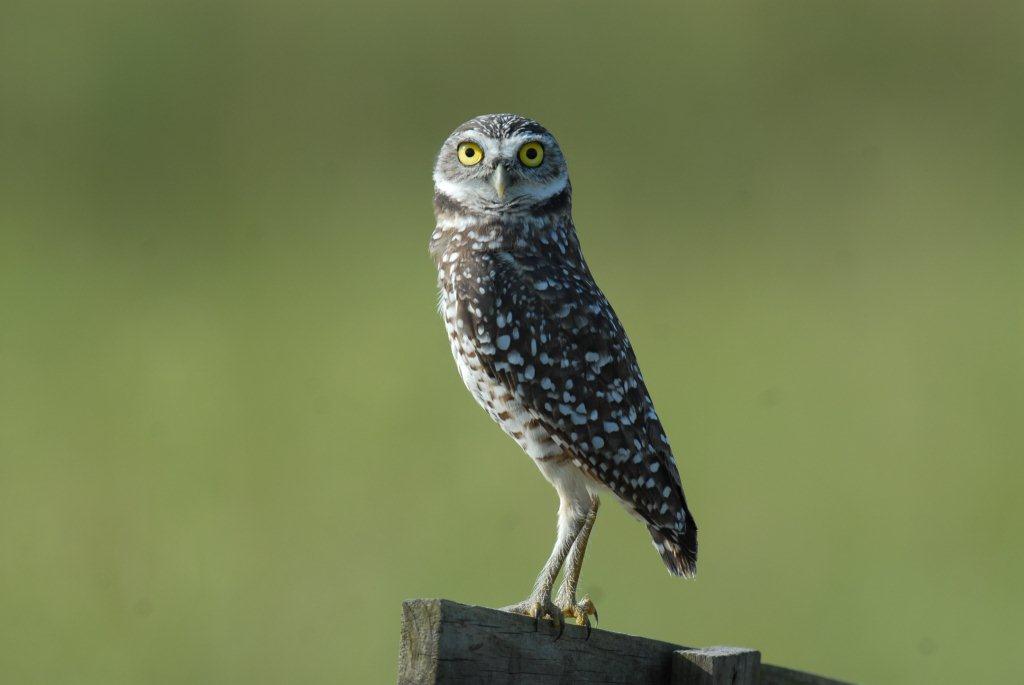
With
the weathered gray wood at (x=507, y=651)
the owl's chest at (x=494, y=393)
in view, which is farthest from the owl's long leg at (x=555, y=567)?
the weathered gray wood at (x=507, y=651)

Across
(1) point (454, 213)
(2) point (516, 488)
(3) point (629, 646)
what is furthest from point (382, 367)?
(3) point (629, 646)

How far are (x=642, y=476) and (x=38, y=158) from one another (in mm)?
9685

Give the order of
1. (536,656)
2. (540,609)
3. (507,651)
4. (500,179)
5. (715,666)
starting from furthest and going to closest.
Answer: (500,179) < (540,609) < (715,666) < (536,656) < (507,651)

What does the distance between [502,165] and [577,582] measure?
1.37 meters

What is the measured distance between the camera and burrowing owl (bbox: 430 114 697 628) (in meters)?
4.38

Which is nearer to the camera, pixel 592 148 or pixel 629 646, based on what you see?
pixel 629 646

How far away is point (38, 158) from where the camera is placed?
41.4 feet

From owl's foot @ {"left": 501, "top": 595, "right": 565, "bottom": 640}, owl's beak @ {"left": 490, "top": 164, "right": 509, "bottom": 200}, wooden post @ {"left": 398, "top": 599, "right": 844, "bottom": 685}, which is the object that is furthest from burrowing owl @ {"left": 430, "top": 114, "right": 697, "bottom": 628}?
wooden post @ {"left": 398, "top": 599, "right": 844, "bottom": 685}

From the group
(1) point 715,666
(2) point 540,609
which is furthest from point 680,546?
(1) point 715,666

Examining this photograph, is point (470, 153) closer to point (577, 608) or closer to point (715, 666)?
point (577, 608)

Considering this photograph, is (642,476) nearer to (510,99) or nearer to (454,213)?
(454,213)

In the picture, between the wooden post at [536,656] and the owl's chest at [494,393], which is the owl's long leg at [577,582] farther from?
the wooden post at [536,656]

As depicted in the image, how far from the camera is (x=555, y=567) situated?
4379 mm

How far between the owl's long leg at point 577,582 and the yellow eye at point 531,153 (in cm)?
113
